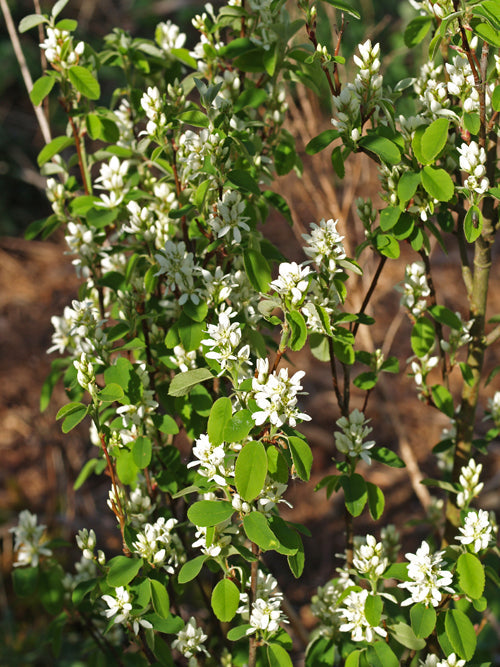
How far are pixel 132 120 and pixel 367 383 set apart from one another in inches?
36.2

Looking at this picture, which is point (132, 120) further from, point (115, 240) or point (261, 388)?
point (261, 388)

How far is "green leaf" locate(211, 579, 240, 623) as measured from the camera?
129cm

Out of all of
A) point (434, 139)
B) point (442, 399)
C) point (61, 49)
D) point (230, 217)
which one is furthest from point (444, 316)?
point (61, 49)

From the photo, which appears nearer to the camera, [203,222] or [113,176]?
[203,222]

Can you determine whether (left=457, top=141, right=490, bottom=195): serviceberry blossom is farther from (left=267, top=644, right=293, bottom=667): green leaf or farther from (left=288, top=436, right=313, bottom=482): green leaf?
(left=267, top=644, right=293, bottom=667): green leaf

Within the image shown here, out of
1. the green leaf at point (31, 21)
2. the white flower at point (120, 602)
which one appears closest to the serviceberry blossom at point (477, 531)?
the white flower at point (120, 602)

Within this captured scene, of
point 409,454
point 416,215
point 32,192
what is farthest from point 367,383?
point 32,192

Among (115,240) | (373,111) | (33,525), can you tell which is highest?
(373,111)

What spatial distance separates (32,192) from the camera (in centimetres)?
555

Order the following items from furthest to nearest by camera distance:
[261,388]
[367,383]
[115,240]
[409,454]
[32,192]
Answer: [32,192], [409,454], [115,240], [367,383], [261,388]

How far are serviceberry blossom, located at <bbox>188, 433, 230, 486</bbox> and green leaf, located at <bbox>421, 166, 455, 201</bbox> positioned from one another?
Result: 62cm

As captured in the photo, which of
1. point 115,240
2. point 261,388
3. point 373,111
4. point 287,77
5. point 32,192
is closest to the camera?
point 261,388

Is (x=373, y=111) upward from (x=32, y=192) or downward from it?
upward

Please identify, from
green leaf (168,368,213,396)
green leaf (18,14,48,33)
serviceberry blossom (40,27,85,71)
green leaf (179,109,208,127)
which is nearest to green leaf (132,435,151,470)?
green leaf (168,368,213,396)
